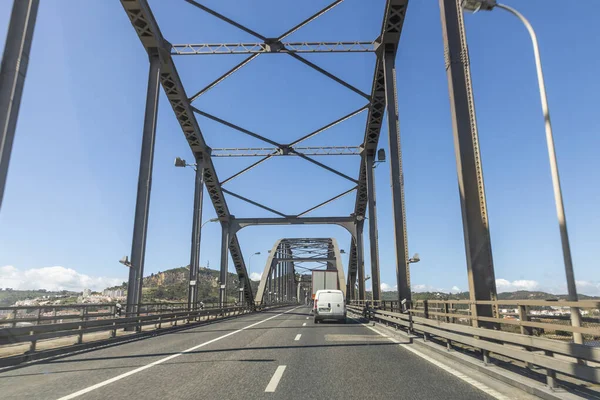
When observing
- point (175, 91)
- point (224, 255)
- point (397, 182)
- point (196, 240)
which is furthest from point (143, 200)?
point (224, 255)

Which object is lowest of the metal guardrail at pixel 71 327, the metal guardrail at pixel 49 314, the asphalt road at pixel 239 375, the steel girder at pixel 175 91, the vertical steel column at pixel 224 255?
the asphalt road at pixel 239 375

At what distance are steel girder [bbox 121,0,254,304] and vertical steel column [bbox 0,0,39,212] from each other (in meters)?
11.2

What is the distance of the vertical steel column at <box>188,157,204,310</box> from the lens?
2908 centimetres

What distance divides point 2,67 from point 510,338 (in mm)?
13536

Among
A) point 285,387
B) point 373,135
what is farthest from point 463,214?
point 373,135

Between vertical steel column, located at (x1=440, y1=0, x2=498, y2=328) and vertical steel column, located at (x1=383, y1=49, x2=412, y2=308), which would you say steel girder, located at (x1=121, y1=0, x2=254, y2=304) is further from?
vertical steel column, located at (x1=440, y1=0, x2=498, y2=328)

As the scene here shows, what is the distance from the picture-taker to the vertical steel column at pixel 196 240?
2908cm

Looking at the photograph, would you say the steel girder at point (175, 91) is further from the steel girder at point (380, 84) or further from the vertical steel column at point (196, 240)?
the steel girder at point (380, 84)

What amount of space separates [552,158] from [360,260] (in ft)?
113

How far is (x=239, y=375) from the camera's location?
7547 mm

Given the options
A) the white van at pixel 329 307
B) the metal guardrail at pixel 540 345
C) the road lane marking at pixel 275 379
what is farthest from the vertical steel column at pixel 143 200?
the metal guardrail at pixel 540 345

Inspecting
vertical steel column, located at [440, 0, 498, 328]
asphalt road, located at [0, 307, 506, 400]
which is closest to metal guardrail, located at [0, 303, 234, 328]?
asphalt road, located at [0, 307, 506, 400]

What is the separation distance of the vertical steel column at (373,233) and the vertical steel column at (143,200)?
54.2 ft

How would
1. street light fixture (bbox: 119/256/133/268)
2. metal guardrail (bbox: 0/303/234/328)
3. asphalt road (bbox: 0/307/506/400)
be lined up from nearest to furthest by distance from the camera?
asphalt road (bbox: 0/307/506/400) → metal guardrail (bbox: 0/303/234/328) → street light fixture (bbox: 119/256/133/268)
